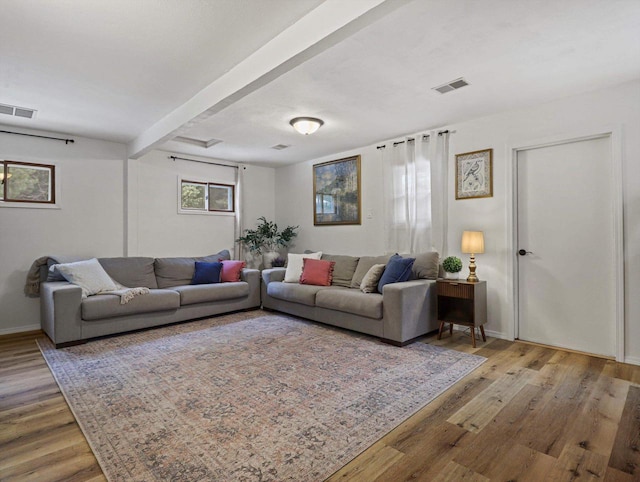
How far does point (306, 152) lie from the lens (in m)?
5.60

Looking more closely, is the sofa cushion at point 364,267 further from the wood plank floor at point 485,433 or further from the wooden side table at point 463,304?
the wood plank floor at point 485,433

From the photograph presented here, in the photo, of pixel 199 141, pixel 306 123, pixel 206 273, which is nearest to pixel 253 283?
pixel 206 273

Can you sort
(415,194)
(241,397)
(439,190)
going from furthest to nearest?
(415,194), (439,190), (241,397)

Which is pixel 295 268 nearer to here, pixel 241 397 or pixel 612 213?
pixel 241 397

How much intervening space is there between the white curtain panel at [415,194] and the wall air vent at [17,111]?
419 cm

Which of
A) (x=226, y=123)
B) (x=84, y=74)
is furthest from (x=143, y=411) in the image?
(x=226, y=123)

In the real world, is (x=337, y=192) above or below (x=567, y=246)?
above

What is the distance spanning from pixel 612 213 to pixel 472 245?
1.22m

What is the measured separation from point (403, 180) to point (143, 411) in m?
3.84

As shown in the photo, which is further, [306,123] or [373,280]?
[373,280]

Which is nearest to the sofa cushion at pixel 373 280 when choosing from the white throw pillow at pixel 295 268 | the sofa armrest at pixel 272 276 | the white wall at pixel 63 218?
the white throw pillow at pixel 295 268

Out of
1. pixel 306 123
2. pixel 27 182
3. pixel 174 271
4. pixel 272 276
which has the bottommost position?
pixel 272 276

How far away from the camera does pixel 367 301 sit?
→ 148 inches

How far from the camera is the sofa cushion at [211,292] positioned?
14.8 feet
